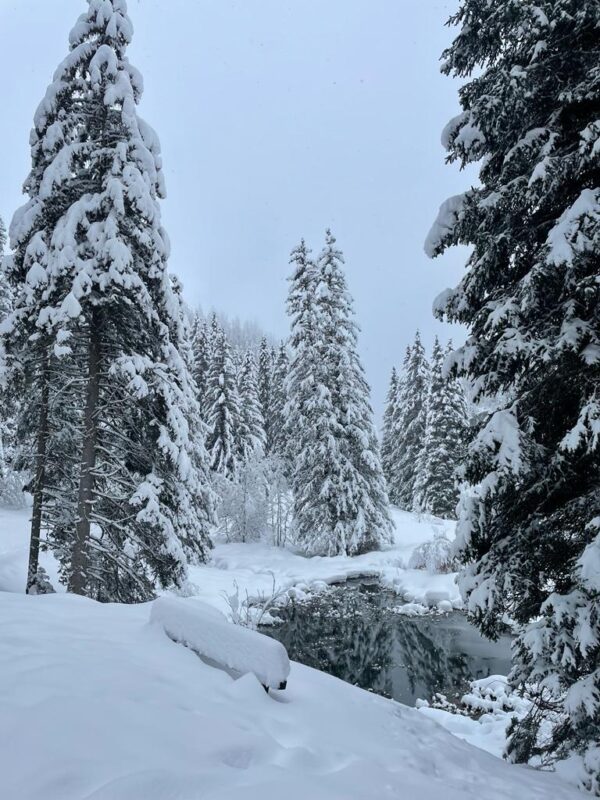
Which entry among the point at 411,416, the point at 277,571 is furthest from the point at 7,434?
the point at 411,416

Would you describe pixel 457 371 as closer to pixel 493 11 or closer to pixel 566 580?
pixel 566 580

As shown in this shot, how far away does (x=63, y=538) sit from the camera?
10.8 meters

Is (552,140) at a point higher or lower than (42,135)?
lower

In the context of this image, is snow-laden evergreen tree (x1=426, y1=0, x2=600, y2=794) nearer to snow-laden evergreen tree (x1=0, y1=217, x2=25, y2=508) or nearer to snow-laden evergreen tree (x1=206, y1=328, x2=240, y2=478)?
snow-laden evergreen tree (x1=0, y1=217, x2=25, y2=508)

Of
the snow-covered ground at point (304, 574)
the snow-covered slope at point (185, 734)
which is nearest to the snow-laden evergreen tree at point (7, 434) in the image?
the snow-covered ground at point (304, 574)

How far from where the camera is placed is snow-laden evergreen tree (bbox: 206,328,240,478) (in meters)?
34.8

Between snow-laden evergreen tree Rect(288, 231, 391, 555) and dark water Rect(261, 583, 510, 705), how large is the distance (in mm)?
6229

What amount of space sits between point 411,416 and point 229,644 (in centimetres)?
3711

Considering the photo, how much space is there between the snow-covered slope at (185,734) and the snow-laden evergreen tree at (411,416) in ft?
116

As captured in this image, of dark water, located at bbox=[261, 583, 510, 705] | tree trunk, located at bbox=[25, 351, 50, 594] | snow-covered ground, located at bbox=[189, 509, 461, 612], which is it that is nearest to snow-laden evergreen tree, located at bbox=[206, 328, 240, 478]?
snow-covered ground, located at bbox=[189, 509, 461, 612]

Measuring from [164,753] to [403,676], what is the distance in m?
10.7

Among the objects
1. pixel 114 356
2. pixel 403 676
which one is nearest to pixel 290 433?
pixel 403 676

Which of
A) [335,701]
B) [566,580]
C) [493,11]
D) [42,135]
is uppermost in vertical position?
[42,135]

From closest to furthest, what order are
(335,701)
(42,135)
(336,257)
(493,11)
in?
(335,701) → (493,11) → (42,135) → (336,257)
